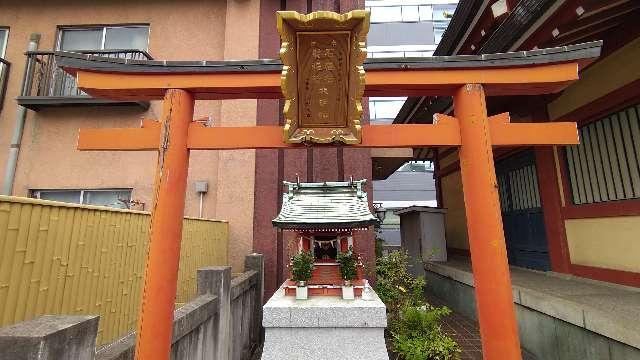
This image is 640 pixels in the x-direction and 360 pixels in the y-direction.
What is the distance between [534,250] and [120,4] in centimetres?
1435

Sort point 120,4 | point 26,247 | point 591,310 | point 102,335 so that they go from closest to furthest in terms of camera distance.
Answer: point 26,247 < point 102,335 < point 591,310 < point 120,4

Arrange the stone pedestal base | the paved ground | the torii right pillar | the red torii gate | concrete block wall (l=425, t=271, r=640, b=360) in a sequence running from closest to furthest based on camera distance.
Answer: the torii right pillar
the red torii gate
concrete block wall (l=425, t=271, r=640, b=360)
the stone pedestal base
the paved ground

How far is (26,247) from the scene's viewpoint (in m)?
2.39

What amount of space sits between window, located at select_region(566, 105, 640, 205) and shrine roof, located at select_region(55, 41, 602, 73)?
3.40 meters

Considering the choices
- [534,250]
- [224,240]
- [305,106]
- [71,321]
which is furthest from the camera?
[534,250]

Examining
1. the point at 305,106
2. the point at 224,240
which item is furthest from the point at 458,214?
the point at 305,106

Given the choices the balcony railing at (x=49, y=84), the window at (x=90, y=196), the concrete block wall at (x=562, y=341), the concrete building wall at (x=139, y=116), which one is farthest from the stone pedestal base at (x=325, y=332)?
the balcony railing at (x=49, y=84)

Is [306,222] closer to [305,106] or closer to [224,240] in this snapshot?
[224,240]

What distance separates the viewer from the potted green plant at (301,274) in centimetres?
654

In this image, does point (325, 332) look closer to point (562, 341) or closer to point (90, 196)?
point (562, 341)

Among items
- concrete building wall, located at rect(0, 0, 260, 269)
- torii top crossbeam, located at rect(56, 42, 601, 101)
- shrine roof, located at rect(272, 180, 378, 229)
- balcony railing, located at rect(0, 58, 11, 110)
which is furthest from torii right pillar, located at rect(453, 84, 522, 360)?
balcony railing, located at rect(0, 58, 11, 110)

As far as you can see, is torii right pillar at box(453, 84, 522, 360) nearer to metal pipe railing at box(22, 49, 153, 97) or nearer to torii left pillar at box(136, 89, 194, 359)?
torii left pillar at box(136, 89, 194, 359)

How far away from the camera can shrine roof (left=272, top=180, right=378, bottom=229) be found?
6.71m

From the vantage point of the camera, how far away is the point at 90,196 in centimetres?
826
